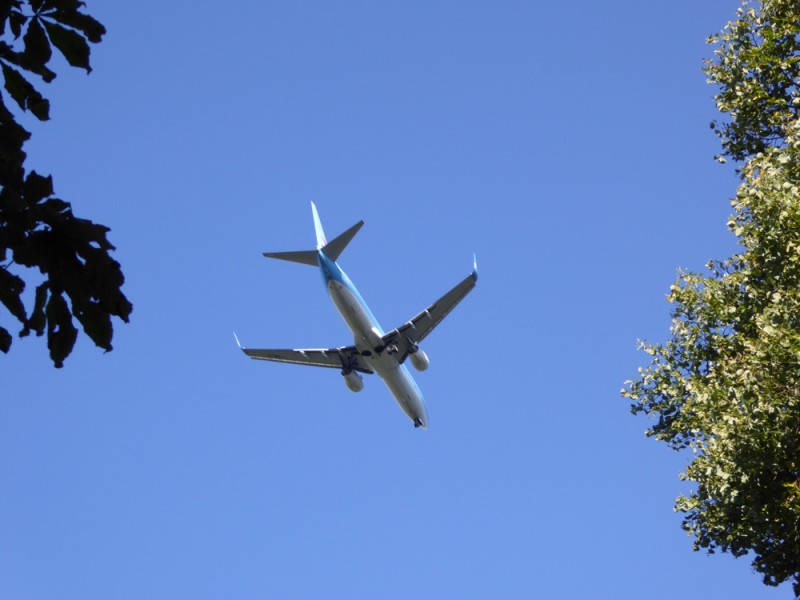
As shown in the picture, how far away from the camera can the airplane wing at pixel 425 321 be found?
46.7 m

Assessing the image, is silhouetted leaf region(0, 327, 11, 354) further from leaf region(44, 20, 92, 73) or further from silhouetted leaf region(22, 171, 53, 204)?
leaf region(44, 20, 92, 73)

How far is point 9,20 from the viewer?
4695 mm

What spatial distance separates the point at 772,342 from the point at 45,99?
17.0 metres

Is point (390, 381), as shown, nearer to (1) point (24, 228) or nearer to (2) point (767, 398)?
(2) point (767, 398)

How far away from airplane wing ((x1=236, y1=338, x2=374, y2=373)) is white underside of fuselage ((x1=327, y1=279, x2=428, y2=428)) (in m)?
1.46

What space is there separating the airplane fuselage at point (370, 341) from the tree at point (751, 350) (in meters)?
21.4

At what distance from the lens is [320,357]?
166 ft

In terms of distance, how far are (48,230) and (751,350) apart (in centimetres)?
1762

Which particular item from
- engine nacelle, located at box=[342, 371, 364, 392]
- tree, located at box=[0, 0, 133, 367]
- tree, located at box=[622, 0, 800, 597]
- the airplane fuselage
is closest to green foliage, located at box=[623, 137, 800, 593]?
tree, located at box=[622, 0, 800, 597]

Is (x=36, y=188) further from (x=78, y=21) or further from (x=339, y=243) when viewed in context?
(x=339, y=243)

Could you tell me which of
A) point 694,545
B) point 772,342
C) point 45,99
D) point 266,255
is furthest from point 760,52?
point 266,255

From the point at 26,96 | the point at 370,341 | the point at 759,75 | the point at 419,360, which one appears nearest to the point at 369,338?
the point at 370,341

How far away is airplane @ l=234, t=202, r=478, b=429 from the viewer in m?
44.6

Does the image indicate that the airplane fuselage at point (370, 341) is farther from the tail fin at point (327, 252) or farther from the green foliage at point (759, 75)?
the green foliage at point (759, 75)
